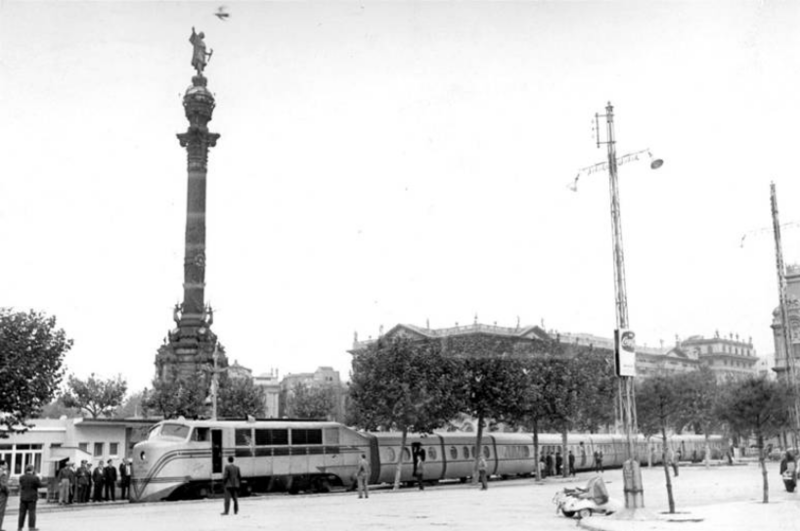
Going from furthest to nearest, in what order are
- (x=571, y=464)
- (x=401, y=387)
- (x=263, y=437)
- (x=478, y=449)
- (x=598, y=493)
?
(x=571, y=464), (x=478, y=449), (x=401, y=387), (x=263, y=437), (x=598, y=493)

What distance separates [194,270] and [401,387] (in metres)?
36.3

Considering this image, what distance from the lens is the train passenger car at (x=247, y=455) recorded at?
31.2 metres

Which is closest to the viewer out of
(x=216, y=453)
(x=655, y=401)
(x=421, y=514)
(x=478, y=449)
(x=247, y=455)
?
(x=421, y=514)

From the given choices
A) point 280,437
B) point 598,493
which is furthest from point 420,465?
point 598,493

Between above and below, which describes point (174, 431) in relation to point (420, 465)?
above

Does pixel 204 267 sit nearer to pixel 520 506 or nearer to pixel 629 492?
pixel 520 506

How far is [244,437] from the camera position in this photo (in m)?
34.0

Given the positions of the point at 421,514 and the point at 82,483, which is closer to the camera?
the point at 421,514

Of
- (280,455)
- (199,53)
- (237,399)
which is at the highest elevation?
(199,53)

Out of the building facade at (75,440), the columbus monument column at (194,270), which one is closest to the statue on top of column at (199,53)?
the columbus monument column at (194,270)

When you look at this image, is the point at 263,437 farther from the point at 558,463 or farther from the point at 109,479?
the point at 558,463

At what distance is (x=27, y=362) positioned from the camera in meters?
34.7

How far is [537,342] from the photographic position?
164 ft

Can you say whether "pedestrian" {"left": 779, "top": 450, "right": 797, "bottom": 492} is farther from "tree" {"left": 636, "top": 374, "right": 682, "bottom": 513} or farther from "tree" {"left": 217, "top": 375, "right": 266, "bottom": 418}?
"tree" {"left": 217, "top": 375, "right": 266, "bottom": 418}
